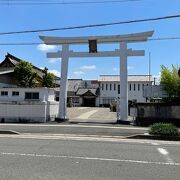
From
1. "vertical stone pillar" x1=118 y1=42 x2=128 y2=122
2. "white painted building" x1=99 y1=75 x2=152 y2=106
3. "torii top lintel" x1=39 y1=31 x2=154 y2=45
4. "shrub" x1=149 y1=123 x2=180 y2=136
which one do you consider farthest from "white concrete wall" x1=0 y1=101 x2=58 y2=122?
"white painted building" x1=99 y1=75 x2=152 y2=106

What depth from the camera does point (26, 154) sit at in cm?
1217

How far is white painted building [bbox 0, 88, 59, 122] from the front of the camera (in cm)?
2927

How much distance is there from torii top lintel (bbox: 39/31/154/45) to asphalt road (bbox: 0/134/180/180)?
14927 millimetres

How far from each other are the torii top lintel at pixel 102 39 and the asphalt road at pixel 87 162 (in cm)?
1493

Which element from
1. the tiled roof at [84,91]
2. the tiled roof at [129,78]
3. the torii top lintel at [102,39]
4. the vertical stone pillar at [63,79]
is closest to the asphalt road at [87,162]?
the torii top lintel at [102,39]

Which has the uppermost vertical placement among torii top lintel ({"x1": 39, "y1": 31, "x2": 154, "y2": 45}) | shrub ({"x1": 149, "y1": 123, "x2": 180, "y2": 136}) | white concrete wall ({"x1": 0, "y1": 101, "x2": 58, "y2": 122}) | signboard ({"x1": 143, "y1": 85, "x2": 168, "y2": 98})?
torii top lintel ({"x1": 39, "y1": 31, "x2": 154, "y2": 45})

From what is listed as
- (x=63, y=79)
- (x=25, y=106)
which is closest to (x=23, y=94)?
(x=25, y=106)

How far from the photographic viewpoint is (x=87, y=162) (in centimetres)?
1080

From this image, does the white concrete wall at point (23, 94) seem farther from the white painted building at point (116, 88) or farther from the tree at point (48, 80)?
the white painted building at point (116, 88)

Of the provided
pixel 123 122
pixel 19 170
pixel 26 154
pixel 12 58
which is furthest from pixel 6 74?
pixel 19 170

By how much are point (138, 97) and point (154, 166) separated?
77400 mm

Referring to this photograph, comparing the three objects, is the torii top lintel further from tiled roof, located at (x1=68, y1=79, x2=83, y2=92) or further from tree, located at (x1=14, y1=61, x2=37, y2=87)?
tiled roof, located at (x1=68, y1=79, x2=83, y2=92)

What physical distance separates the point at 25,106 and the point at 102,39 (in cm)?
804

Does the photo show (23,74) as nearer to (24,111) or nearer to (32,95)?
(32,95)
